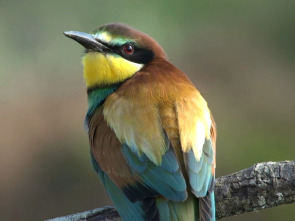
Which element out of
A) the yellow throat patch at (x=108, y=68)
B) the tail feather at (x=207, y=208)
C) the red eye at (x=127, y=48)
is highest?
the red eye at (x=127, y=48)

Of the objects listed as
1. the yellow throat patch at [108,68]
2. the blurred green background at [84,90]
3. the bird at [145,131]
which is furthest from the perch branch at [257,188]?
the blurred green background at [84,90]

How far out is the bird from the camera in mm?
3127

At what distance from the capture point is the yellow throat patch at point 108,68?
361 cm

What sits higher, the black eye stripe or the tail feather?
the black eye stripe

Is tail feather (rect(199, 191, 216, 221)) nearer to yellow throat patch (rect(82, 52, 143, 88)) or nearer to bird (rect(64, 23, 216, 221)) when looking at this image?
bird (rect(64, 23, 216, 221))

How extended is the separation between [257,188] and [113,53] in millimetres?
946

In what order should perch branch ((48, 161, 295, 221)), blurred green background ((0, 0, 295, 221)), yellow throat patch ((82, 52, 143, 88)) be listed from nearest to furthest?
perch branch ((48, 161, 295, 221)) → yellow throat patch ((82, 52, 143, 88)) → blurred green background ((0, 0, 295, 221))

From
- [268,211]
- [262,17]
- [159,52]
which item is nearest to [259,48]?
[262,17]

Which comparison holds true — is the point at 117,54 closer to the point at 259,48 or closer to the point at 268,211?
the point at 268,211

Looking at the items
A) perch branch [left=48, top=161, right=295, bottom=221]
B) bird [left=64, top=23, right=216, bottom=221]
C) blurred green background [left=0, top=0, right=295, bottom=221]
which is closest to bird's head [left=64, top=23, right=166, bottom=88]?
bird [left=64, top=23, right=216, bottom=221]

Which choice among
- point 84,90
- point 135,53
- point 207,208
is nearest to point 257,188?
point 207,208

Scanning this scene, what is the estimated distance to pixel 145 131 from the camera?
3.25 meters

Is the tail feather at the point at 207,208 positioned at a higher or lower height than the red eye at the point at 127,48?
lower

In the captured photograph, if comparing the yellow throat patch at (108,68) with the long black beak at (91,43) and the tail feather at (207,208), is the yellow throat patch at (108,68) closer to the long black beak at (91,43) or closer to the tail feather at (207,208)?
the long black beak at (91,43)
